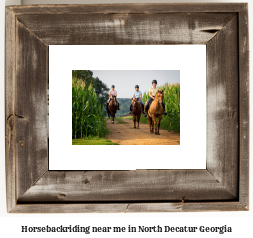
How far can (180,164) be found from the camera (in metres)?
0.96

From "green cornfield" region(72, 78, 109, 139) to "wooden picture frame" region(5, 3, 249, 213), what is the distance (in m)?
0.14

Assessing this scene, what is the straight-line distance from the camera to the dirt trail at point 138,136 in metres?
0.98

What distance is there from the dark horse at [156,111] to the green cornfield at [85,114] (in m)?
0.22

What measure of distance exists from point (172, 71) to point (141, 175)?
523mm

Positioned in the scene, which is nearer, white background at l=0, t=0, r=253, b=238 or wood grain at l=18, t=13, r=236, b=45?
wood grain at l=18, t=13, r=236, b=45

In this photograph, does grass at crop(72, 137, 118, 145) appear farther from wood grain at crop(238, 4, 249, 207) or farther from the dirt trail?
wood grain at crop(238, 4, 249, 207)

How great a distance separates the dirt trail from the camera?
3.22 ft

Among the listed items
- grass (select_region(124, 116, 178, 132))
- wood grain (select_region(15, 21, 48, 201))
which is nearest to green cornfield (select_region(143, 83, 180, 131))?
grass (select_region(124, 116, 178, 132))

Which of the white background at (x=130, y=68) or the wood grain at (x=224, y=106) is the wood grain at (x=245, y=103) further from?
the white background at (x=130, y=68)

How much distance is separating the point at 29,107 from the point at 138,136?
54 cm

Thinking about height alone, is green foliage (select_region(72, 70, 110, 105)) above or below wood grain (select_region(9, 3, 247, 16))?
below
